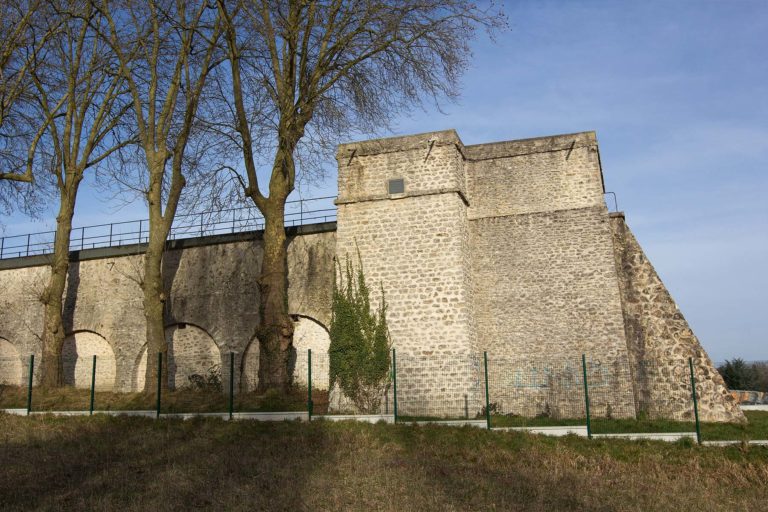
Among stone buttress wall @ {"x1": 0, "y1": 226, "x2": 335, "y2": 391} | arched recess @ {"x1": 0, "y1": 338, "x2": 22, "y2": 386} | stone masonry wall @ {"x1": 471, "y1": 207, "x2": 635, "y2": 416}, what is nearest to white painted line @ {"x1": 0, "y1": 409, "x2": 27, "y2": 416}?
stone buttress wall @ {"x1": 0, "y1": 226, "x2": 335, "y2": 391}

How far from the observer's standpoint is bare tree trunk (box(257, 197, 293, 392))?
16.0 meters

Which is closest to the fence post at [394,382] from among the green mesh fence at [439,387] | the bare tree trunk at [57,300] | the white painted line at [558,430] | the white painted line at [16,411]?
the green mesh fence at [439,387]

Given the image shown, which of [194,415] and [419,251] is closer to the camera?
[194,415]

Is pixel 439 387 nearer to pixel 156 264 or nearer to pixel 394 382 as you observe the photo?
pixel 394 382

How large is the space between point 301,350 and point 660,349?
9014mm

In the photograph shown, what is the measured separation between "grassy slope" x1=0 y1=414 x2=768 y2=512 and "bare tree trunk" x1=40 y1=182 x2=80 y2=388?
16.4ft

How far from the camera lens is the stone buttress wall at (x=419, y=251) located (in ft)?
51.6

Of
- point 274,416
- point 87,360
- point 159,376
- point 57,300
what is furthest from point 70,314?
point 274,416

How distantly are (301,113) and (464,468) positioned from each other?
967 cm

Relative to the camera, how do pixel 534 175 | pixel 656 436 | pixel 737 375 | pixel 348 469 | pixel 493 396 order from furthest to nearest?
1. pixel 737 375
2. pixel 534 175
3. pixel 493 396
4. pixel 656 436
5. pixel 348 469

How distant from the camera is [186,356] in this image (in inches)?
782

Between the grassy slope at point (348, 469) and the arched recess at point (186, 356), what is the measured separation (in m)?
4.91

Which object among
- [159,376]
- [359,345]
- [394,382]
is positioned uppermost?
[359,345]

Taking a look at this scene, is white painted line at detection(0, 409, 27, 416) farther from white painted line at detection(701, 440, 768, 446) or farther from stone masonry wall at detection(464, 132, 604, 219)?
white painted line at detection(701, 440, 768, 446)
